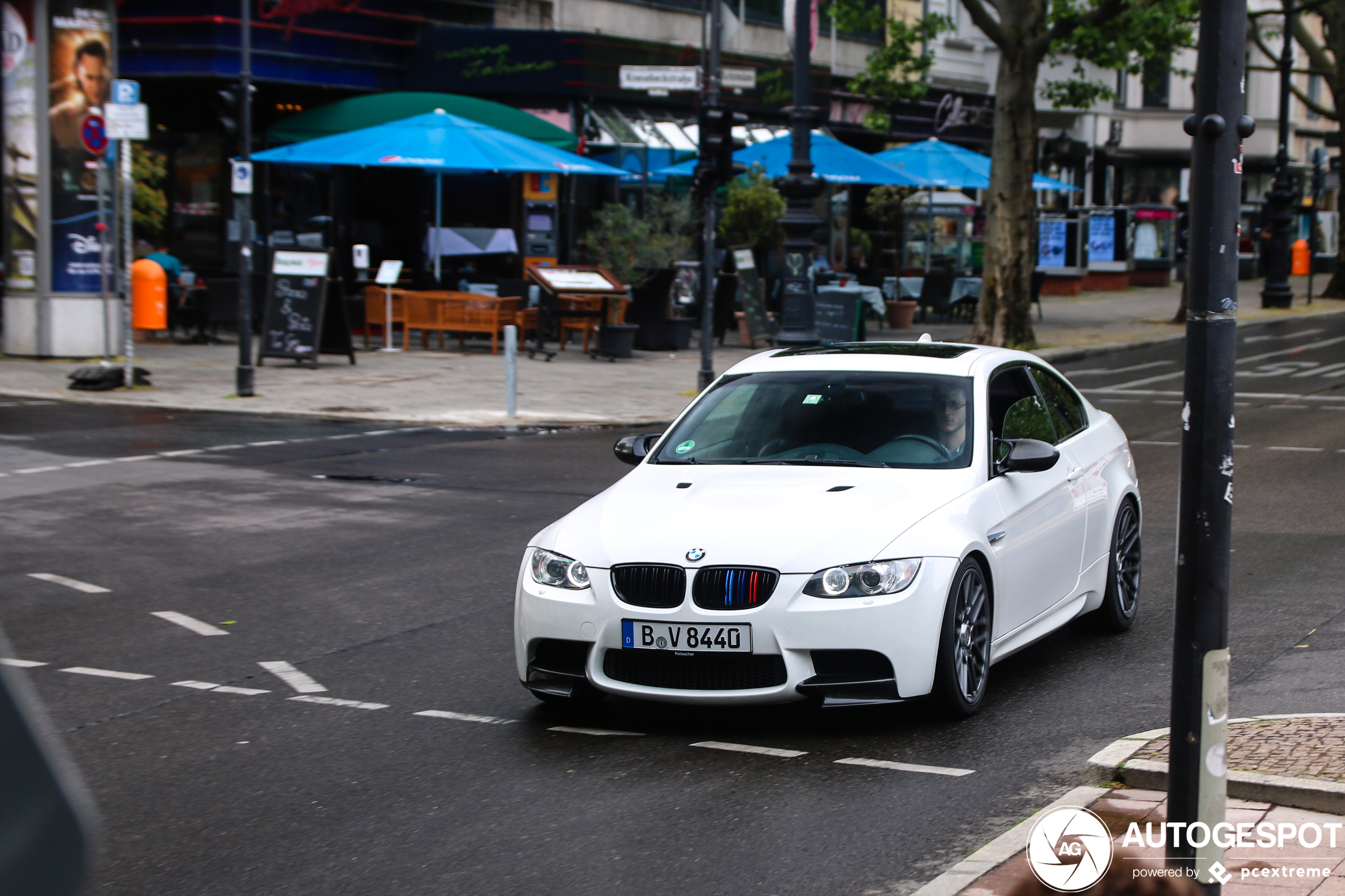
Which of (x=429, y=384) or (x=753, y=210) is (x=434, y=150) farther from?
(x=753, y=210)

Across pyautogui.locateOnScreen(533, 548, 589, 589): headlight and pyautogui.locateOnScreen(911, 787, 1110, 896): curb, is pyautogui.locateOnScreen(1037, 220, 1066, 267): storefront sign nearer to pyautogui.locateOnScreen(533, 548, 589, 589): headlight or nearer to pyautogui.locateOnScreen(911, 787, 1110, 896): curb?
pyautogui.locateOnScreen(533, 548, 589, 589): headlight

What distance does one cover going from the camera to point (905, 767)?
18.5ft

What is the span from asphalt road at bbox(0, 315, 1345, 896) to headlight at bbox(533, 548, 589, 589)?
59cm

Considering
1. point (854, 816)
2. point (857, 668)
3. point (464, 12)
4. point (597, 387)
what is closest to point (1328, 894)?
point (854, 816)

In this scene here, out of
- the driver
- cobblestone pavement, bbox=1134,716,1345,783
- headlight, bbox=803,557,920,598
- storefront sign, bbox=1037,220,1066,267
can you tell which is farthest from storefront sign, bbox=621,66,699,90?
storefront sign, bbox=1037,220,1066,267

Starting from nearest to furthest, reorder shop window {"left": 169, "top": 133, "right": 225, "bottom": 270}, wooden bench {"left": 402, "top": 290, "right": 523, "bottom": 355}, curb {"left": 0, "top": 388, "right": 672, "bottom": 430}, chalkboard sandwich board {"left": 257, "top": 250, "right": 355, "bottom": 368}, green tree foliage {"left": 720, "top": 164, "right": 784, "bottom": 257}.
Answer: curb {"left": 0, "top": 388, "right": 672, "bottom": 430} < chalkboard sandwich board {"left": 257, "top": 250, "right": 355, "bottom": 368} < wooden bench {"left": 402, "top": 290, "right": 523, "bottom": 355} < shop window {"left": 169, "top": 133, "right": 225, "bottom": 270} < green tree foliage {"left": 720, "top": 164, "right": 784, "bottom": 257}

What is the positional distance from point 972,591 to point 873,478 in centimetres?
67

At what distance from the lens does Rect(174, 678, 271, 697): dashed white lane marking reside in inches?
266

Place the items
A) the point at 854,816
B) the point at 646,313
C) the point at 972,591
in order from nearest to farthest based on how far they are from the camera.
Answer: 1. the point at 854,816
2. the point at 972,591
3. the point at 646,313

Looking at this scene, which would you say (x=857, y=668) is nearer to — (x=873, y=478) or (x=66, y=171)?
(x=873, y=478)

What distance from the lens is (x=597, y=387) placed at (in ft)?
65.7

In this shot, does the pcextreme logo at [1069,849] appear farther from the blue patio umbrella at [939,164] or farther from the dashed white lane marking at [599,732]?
the blue patio umbrella at [939,164]

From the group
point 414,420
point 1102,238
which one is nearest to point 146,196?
point 414,420

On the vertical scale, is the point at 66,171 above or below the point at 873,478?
above
